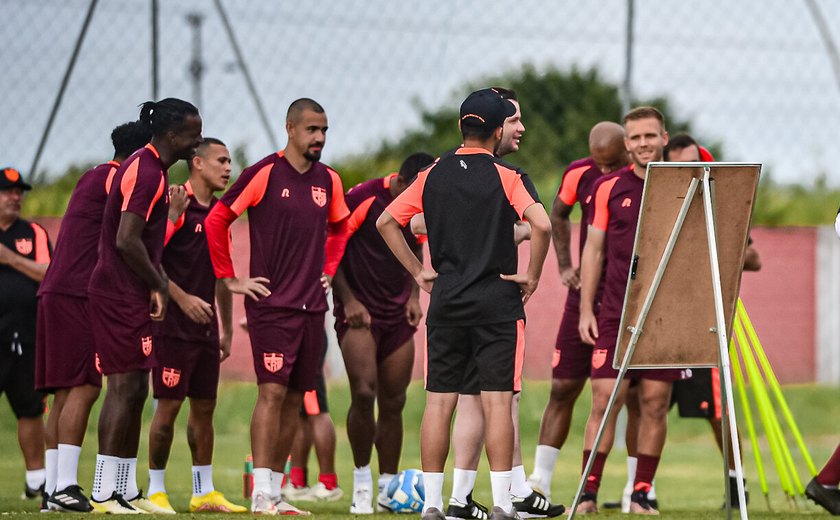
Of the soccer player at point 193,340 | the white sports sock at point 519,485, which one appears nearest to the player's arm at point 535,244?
the white sports sock at point 519,485

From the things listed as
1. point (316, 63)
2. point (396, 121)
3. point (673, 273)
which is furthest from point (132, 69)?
point (673, 273)

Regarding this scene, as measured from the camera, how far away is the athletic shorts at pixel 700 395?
9.40 m

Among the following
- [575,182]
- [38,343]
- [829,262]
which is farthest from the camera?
[829,262]

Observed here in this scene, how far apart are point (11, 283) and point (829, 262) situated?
10.5 m

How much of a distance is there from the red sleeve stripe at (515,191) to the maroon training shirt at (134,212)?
210 centimetres

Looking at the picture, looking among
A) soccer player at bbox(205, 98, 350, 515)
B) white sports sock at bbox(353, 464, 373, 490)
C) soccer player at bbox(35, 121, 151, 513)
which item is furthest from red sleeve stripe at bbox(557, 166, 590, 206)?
soccer player at bbox(35, 121, 151, 513)

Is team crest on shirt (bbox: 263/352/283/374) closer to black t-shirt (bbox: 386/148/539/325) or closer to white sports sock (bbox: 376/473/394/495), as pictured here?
white sports sock (bbox: 376/473/394/495)

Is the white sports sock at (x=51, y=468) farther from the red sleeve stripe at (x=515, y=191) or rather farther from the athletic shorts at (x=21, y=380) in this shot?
the red sleeve stripe at (x=515, y=191)

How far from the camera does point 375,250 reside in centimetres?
906

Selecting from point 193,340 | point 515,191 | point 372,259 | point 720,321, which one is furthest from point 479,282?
point 193,340

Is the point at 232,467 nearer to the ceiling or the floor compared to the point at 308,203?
nearer to the floor

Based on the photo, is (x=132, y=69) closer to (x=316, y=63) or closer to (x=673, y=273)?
(x=316, y=63)

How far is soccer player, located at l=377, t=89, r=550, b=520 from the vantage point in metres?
6.75

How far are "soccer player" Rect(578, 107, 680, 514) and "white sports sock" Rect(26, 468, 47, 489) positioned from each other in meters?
3.78
